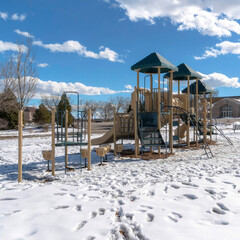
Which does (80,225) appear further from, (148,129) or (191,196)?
(148,129)

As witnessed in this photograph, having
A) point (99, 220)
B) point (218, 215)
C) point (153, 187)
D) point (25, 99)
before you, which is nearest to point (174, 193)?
point (153, 187)

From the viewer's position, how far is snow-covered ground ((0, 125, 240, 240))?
3.24 meters

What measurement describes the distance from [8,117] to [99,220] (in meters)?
28.8

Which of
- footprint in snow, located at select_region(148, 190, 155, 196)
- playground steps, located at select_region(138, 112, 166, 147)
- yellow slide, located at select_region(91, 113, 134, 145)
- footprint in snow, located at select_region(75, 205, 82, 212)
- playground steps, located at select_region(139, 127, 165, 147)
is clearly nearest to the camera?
footprint in snow, located at select_region(75, 205, 82, 212)

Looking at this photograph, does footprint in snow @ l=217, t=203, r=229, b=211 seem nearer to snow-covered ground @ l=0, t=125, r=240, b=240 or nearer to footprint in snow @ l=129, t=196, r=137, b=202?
snow-covered ground @ l=0, t=125, r=240, b=240

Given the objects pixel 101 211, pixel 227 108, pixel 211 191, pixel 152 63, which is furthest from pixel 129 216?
pixel 227 108

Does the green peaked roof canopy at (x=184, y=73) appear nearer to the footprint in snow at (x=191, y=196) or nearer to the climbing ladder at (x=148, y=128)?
the climbing ladder at (x=148, y=128)

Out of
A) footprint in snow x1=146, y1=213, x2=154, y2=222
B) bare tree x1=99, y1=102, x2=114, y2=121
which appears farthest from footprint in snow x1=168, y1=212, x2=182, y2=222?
bare tree x1=99, y1=102, x2=114, y2=121

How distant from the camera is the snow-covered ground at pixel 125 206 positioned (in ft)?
10.6

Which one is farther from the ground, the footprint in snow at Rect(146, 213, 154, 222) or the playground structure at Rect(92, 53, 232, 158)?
the playground structure at Rect(92, 53, 232, 158)

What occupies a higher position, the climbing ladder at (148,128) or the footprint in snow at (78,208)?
the climbing ladder at (148,128)

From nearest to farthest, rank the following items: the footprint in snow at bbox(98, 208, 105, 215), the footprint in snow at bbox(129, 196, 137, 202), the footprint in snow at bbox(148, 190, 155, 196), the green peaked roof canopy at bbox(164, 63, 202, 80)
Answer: the footprint in snow at bbox(98, 208, 105, 215) → the footprint in snow at bbox(129, 196, 137, 202) → the footprint in snow at bbox(148, 190, 155, 196) → the green peaked roof canopy at bbox(164, 63, 202, 80)

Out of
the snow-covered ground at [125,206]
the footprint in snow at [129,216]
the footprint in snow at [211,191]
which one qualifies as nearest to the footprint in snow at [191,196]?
the snow-covered ground at [125,206]

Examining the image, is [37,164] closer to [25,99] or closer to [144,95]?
[144,95]
